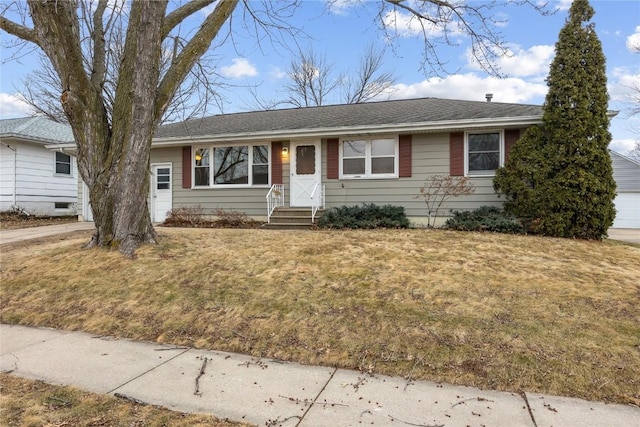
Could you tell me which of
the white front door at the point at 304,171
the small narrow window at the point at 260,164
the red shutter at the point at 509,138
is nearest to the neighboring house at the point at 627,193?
the red shutter at the point at 509,138

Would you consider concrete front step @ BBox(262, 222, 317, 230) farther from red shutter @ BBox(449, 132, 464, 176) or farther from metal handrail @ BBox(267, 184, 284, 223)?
red shutter @ BBox(449, 132, 464, 176)

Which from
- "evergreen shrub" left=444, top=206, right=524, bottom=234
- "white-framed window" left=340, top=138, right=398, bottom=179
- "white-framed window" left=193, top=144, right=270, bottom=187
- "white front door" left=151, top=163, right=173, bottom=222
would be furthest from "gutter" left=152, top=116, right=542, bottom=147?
"evergreen shrub" left=444, top=206, right=524, bottom=234

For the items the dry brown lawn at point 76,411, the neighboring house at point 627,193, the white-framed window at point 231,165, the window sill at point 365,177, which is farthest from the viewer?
the neighboring house at point 627,193

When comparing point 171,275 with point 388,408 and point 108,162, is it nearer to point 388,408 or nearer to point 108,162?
point 108,162

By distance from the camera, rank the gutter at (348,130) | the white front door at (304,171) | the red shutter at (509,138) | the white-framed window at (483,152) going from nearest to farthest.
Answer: the gutter at (348,130) → the red shutter at (509,138) → the white-framed window at (483,152) → the white front door at (304,171)

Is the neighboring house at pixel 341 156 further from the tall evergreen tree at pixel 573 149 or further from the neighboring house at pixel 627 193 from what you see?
the neighboring house at pixel 627 193

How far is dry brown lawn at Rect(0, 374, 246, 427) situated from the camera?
254cm

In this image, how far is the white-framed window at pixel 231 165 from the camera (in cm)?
1233

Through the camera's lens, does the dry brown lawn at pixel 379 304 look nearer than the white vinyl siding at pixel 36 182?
Yes

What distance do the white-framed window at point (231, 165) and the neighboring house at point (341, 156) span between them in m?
0.03

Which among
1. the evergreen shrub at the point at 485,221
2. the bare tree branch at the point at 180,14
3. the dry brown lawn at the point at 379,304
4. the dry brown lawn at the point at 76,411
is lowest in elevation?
the dry brown lawn at the point at 76,411

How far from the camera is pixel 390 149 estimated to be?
11.1m

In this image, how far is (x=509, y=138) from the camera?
10.1 m

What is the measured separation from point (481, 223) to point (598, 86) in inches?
160
